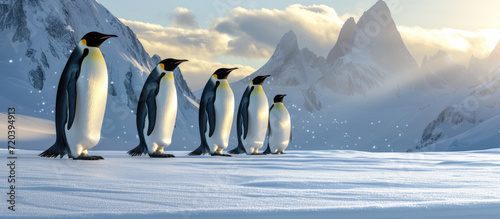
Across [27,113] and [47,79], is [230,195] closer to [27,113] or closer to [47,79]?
[27,113]

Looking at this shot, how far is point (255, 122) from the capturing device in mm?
9578

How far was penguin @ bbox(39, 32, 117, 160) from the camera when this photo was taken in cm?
610

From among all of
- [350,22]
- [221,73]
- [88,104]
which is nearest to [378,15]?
[350,22]

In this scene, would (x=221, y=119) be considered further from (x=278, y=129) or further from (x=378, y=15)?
(x=378, y=15)

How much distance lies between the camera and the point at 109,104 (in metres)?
41.2

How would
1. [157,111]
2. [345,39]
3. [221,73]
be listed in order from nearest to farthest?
[157,111] < [221,73] < [345,39]

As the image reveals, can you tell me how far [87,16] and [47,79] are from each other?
13.2 m

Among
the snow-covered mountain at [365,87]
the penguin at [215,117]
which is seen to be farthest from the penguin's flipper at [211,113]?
the snow-covered mountain at [365,87]

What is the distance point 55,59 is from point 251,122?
3758 centimetres

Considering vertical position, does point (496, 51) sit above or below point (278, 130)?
above

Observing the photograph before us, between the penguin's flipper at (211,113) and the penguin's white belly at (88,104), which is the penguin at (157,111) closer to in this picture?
the penguin's flipper at (211,113)

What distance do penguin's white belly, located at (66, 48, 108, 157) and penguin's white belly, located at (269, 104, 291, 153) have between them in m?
4.85

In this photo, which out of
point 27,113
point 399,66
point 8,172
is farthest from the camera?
point 399,66

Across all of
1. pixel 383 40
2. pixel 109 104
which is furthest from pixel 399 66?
pixel 109 104
